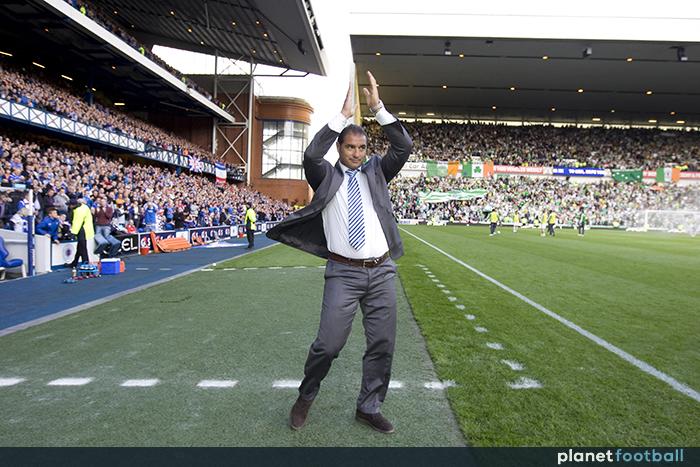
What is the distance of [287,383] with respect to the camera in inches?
163

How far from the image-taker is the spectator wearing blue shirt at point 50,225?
1204 cm

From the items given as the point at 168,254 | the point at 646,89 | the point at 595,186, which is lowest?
the point at 168,254

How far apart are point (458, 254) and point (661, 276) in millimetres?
6496

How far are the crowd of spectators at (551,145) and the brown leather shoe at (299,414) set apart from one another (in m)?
52.7

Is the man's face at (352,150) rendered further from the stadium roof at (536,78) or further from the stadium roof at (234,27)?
the stadium roof at (536,78)

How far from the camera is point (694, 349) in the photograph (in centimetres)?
521

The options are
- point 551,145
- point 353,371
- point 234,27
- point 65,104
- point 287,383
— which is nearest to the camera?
point 287,383

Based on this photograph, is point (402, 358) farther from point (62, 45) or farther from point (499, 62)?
point (499, 62)

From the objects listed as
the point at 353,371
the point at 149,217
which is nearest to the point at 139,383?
the point at 353,371

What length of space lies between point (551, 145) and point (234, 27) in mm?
40632

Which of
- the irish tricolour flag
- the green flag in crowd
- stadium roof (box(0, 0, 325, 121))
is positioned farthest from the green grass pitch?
the irish tricolour flag

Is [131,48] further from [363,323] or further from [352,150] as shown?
[363,323]

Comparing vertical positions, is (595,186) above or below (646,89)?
below
